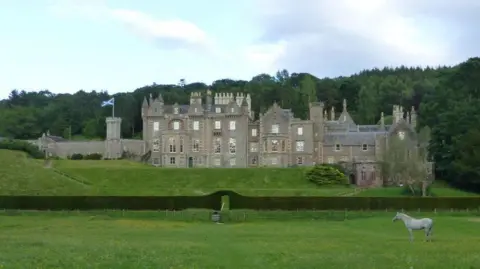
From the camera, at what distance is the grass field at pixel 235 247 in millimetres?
18281

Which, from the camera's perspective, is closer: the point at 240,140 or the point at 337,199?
the point at 337,199

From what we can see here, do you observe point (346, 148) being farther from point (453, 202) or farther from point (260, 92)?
point (260, 92)

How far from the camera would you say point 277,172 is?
255 feet

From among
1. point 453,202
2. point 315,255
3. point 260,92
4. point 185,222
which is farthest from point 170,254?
point 260,92

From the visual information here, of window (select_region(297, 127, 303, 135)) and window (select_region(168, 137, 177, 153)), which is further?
window (select_region(168, 137, 177, 153))

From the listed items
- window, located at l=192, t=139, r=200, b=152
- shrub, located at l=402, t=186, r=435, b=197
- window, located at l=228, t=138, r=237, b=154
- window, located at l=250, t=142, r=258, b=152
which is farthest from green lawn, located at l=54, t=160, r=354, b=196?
window, located at l=192, t=139, r=200, b=152

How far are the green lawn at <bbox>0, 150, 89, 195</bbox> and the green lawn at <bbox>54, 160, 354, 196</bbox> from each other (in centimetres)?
319

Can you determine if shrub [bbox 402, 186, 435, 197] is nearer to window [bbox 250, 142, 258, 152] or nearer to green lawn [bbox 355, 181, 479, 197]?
green lawn [bbox 355, 181, 479, 197]

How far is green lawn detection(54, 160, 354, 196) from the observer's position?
70250 mm

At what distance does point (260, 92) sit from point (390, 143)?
58.9 metres

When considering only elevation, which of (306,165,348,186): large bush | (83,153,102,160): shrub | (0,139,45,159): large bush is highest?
(0,139,45,159): large bush

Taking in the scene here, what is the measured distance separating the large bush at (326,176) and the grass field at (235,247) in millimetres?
33330

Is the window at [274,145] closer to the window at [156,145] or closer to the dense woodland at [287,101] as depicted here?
the window at [156,145]

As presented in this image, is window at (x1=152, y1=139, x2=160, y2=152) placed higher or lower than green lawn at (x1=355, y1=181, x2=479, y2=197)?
higher
